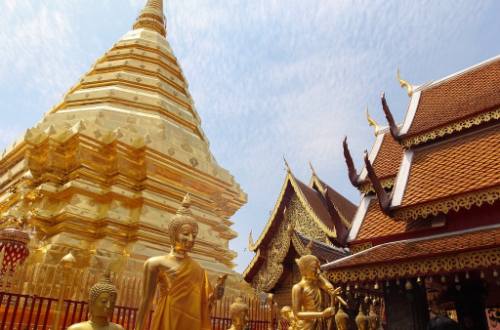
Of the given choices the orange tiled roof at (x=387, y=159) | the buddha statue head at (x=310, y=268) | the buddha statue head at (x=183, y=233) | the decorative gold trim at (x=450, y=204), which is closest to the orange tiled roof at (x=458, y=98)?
the orange tiled roof at (x=387, y=159)

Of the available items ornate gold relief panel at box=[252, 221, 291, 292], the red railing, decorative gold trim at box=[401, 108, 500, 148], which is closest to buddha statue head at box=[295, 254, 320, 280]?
the red railing

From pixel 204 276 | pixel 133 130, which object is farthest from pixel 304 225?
pixel 204 276

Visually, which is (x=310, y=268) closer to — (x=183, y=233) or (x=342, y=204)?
(x=183, y=233)

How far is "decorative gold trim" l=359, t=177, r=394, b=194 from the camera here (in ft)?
22.4

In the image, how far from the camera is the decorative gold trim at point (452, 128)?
5.88 m

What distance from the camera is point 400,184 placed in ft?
19.6

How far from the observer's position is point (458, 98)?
705 centimetres

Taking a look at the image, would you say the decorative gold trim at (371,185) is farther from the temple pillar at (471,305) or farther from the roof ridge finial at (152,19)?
the roof ridge finial at (152,19)

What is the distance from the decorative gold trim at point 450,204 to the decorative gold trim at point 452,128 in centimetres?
148

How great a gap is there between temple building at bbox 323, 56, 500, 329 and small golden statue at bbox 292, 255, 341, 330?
0.73 meters

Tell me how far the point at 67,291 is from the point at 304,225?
644 centimetres

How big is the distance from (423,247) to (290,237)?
12.9ft

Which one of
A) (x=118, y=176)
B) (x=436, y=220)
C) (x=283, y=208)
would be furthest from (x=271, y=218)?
(x=436, y=220)

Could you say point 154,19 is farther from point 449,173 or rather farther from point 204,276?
point 204,276
